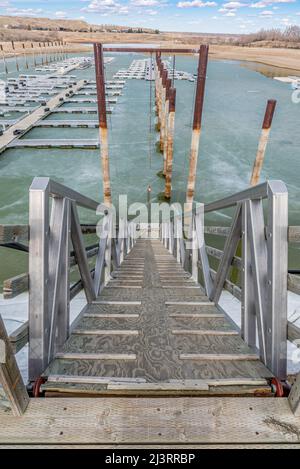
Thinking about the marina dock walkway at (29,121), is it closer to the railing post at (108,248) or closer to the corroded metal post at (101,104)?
the corroded metal post at (101,104)

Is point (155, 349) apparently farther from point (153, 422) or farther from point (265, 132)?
point (265, 132)

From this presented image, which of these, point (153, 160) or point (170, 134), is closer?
point (170, 134)

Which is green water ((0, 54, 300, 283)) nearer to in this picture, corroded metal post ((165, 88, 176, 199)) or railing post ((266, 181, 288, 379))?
corroded metal post ((165, 88, 176, 199))

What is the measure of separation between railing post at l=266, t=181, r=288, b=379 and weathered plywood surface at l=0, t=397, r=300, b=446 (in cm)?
36

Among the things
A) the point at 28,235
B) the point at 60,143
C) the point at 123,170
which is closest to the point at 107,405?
the point at 28,235

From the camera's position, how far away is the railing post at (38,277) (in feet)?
5.79

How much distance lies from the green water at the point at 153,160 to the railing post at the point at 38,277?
30.9 ft

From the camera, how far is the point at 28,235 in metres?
1.76

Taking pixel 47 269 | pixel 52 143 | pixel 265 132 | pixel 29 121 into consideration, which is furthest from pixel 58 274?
pixel 29 121

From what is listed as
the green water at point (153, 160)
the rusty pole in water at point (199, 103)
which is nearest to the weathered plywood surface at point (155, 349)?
the green water at point (153, 160)

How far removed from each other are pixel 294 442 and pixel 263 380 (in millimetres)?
396

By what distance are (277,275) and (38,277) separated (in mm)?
1264

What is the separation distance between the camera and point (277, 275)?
1812 mm

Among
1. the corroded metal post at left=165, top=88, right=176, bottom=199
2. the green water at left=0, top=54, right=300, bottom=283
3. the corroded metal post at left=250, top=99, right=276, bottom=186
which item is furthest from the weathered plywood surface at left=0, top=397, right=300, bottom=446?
the corroded metal post at left=165, top=88, right=176, bottom=199
